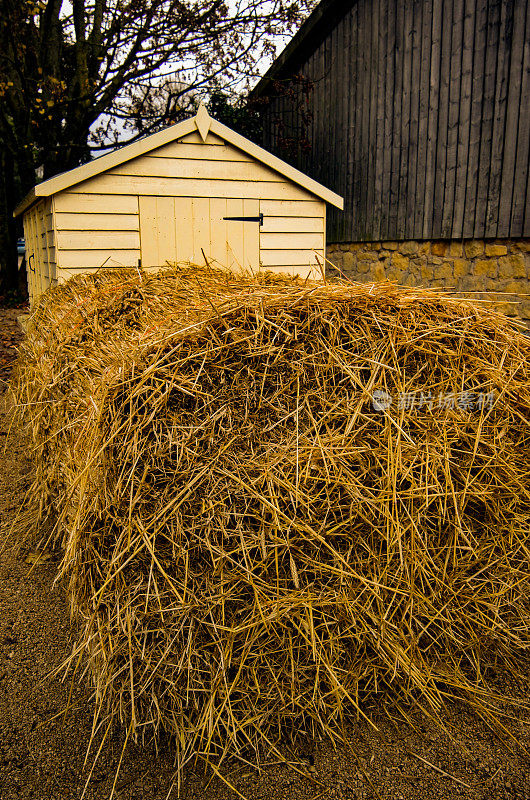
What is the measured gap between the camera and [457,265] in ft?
26.2

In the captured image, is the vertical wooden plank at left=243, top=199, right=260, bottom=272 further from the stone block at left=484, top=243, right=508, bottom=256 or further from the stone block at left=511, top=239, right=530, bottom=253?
the stone block at left=511, top=239, right=530, bottom=253

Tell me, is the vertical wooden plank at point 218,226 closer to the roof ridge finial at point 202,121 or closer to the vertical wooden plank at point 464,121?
the roof ridge finial at point 202,121

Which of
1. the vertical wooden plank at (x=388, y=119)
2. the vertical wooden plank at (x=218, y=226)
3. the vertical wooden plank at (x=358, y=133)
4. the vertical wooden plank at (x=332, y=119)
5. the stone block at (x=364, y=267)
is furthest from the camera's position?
the vertical wooden plank at (x=332, y=119)

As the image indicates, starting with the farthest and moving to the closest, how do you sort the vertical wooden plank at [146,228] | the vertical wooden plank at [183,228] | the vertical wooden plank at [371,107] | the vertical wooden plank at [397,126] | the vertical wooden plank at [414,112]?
the vertical wooden plank at [371,107]
the vertical wooden plank at [397,126]
the vertical wooden plank at [414,112]
the vertical wooden plank at [183,228]
the vertical wooden plank at [146,228]

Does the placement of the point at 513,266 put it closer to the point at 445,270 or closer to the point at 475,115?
the point at 445,270

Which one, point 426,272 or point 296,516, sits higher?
point 426,272

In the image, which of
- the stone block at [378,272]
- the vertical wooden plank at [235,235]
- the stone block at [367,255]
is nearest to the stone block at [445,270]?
the stone block at [378,272]

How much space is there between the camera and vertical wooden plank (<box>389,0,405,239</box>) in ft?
28.5

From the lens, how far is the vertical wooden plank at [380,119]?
9.02 m

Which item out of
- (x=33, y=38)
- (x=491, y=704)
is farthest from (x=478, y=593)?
(x=33, y=38)

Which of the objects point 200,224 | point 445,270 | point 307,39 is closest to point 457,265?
point 445,270

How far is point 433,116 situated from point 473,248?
6.59ft

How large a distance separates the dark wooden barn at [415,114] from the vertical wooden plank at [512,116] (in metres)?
0.01

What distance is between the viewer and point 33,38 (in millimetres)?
12281
